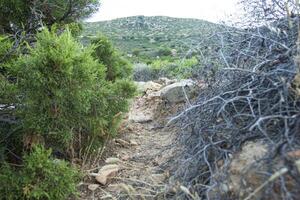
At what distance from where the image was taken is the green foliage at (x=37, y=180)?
2812 mm

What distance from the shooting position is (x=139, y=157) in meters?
4.15

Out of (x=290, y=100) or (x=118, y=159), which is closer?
(x=290, y=100)

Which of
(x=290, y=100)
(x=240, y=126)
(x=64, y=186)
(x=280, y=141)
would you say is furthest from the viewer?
(x=64, y=186)

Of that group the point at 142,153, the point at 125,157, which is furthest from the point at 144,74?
the point at 125,157

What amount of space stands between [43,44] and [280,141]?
2176mm

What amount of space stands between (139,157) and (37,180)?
58.3 inches

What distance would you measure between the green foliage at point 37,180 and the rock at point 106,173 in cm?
51

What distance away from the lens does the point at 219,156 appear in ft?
6.89

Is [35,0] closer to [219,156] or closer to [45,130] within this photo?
[45,130]

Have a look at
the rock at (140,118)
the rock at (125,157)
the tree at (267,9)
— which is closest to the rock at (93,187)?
the rock at (125,157)

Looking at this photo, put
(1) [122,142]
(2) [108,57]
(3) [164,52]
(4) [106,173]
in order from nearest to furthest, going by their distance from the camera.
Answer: (4) [106,173] → (1) [122,142] → (2) [108,57] → (3) [164,52]

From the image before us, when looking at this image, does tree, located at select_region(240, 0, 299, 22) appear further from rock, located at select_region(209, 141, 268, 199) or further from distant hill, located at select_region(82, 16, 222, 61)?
distant hill, located at select_region(82, 16, 222, 61)

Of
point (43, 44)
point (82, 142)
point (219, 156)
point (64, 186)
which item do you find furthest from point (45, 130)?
point (219, 156)

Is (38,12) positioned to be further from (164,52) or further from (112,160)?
(164,52)
